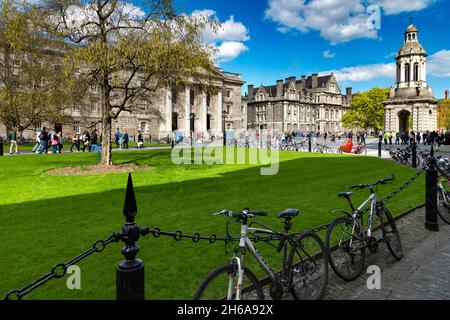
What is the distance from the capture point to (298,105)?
318ft

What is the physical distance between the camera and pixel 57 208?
8414 mm

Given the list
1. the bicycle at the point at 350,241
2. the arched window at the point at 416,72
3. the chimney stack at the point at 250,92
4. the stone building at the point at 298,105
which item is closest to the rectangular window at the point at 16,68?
the bicycle at the point at 350,241

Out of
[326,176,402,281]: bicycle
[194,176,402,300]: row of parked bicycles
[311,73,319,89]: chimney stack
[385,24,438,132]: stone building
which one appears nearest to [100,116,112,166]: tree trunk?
[194,176,402,300]: row of parked bicycles

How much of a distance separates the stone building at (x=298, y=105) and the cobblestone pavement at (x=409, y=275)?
8307cm

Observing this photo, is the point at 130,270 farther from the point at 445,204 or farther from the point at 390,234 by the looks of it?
the point at 445,204

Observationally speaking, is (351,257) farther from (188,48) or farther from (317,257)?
(188,48)

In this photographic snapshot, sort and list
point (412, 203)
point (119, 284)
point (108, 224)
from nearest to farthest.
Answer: point (119, 284) → point (108, 224) → point (412, 203)

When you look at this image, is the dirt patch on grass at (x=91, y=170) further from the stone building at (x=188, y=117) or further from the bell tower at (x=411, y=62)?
the bell tower at (x=411, y=62)

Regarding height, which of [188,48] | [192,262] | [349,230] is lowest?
[192,262]

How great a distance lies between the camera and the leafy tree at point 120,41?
14000mm

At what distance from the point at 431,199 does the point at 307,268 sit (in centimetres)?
478

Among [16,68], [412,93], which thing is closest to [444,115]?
[412,93]
